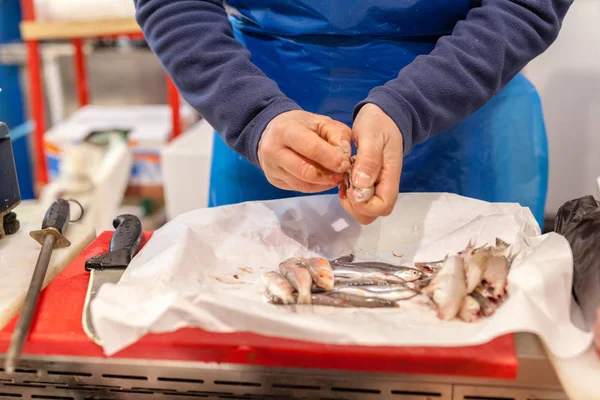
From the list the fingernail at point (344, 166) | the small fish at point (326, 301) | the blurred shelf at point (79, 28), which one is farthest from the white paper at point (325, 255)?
the blurred shelf at point (79, 28)

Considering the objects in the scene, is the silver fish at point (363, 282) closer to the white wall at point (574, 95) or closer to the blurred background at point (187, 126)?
the blurred background at point (187, 126)

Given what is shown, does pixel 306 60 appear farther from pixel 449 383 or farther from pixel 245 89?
pixel 449 383

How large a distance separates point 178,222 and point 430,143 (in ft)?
1.98

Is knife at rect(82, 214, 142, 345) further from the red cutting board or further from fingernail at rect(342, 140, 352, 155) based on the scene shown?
fingernail at rect(342, 140, 352, 155)

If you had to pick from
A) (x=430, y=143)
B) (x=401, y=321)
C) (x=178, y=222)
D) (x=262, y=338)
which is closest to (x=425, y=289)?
(x=401, y=321)

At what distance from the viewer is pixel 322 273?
91 cm

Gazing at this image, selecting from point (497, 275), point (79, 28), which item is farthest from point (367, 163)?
point (79, 28)

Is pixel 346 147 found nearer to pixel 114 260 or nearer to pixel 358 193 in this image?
pixel 358 193

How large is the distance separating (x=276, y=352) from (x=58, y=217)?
1.86 ft

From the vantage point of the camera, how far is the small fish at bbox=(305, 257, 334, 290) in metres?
0.90

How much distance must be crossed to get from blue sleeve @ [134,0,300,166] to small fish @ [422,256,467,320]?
38 centimetres

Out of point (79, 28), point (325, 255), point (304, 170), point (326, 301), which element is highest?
point (304, 170)

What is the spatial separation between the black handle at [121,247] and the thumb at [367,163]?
38 cm

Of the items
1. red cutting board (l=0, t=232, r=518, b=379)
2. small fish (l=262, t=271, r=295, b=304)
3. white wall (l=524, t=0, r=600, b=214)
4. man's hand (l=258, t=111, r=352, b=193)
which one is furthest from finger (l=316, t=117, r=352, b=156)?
white wall (l=524, t=0, r=600, b=214)
